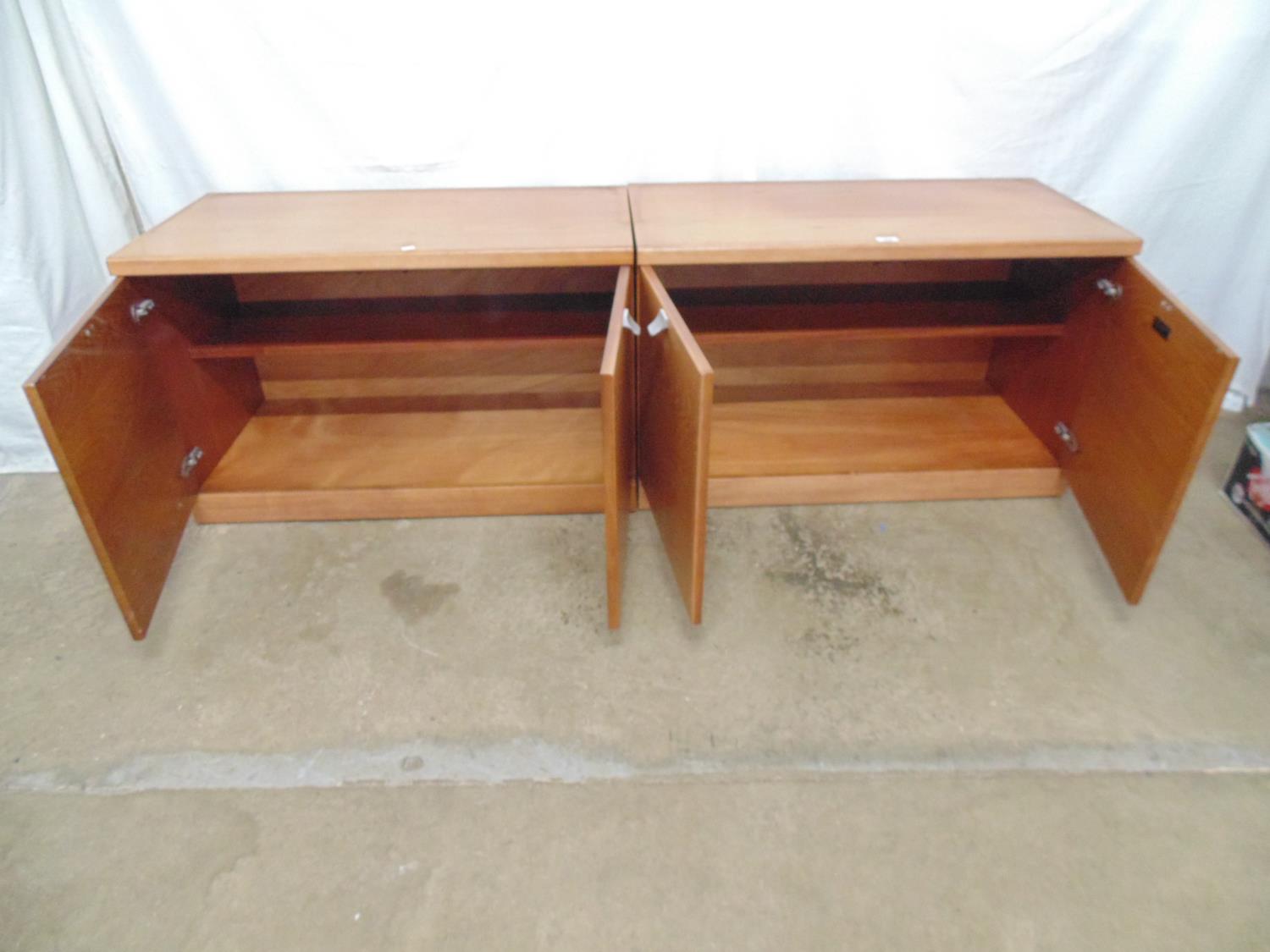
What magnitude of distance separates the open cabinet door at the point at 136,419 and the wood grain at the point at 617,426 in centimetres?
80

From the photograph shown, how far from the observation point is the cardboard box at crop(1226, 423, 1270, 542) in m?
1.71

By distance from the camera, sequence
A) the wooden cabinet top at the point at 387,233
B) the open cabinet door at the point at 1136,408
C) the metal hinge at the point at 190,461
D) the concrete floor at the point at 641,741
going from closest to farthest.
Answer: the concrete floor at the point at 641,741 < the open cabinet door at the point at 1136,408 < the wooden cabinet top at the point at 387,233 < the metal hinge at the point at 190,461

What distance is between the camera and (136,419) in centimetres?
145

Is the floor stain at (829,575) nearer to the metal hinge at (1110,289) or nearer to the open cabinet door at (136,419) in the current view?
the metal hinge at (1110,289)

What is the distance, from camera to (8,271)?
1.74 m

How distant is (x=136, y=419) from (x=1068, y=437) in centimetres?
181

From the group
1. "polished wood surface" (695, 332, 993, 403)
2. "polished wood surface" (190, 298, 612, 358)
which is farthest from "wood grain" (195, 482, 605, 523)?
"polished wood surface" (695, 332, 993, 403)

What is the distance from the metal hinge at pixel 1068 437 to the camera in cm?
170

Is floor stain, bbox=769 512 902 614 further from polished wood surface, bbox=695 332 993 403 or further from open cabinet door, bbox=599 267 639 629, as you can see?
polished wood surface, bbox=695 332 993 403

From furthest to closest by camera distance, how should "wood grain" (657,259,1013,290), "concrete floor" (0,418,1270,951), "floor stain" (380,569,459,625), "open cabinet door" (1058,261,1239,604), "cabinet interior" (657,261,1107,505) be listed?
"wood grain" (657,259,1013,290) < "cabinet interior" (657,261,1107,505) < "floor stain" (380,569,459,625) < "open cabinet door" (1058,261,1239,604) < "concrete floor" (0,418,1270,951)

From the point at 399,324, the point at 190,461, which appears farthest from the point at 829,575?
the point at 190,461

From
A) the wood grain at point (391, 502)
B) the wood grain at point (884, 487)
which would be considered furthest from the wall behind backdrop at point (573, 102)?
the wood grain at point (884, 487)

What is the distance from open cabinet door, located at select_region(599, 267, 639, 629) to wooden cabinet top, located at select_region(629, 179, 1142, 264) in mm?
168

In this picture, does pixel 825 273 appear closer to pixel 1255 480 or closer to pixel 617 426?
pixel 617 426
